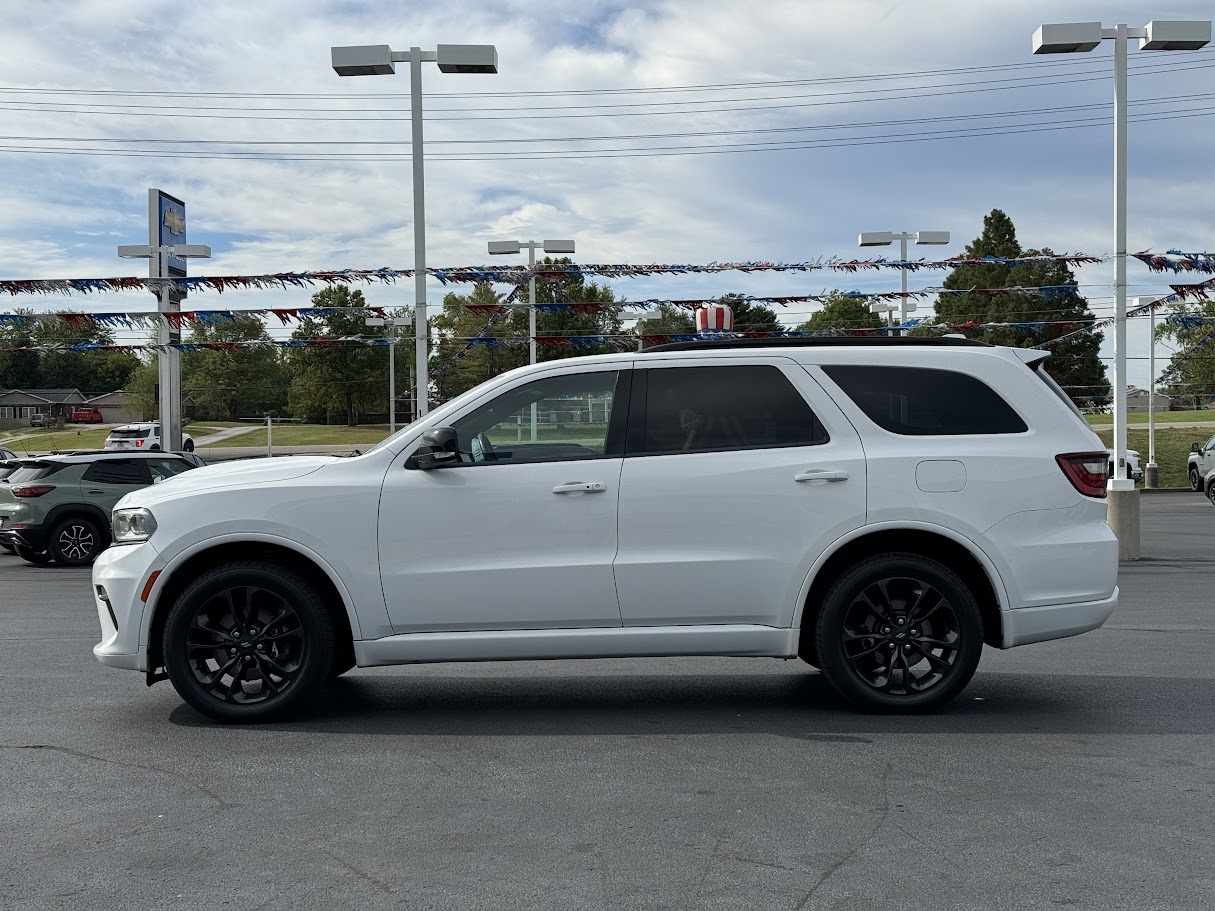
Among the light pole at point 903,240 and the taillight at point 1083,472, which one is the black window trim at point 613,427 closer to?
the taillight at point 1083,472

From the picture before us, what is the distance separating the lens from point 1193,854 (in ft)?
14.6

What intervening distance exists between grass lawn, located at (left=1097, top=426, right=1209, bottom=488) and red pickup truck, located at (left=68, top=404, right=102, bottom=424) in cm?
8018

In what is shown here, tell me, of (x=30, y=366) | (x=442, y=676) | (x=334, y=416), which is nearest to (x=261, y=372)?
(x=334, y=416)

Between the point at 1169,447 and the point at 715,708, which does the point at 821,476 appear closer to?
the point at 715,708

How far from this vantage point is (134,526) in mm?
6594

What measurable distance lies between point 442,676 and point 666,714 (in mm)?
1817

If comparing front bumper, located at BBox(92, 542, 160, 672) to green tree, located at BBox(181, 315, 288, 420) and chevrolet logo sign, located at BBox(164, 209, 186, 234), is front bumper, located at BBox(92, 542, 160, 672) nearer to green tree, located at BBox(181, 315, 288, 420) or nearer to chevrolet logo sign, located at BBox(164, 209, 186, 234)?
chevrolet logo sign, located at BBox(164, 209, 186, 234)

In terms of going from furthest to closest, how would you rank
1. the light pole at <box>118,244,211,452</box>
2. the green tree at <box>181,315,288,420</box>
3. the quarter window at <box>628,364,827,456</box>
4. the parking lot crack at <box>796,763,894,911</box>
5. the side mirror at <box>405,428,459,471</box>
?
1. the green tree at <box>181,315,288,420</box>
2. the light pole at <box>118,244,211,452</box>
3. the quarter window at <box>628,364,827,456</box>
4. the side mirror at <box>405,428,459,471</box>
5. the parking lot crack at <box>796,763,894,911</box>

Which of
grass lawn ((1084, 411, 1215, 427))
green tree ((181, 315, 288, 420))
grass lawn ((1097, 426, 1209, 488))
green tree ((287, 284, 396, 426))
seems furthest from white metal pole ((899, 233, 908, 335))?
green tree ((181, 315, 288, 420))

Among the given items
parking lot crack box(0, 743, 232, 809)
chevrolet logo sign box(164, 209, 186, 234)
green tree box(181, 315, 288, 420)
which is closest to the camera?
parking lot crack box(0, 743, 232, 809)

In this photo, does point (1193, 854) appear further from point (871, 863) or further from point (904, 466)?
point (904, 466)

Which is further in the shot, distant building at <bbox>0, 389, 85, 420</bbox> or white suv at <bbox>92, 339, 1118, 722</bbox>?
distant building at <bbox>0, 389, 85, 420</bbox>

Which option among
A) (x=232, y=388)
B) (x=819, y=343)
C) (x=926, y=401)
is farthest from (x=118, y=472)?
(x=232, y=388)

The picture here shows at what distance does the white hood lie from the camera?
6598 millimetres
